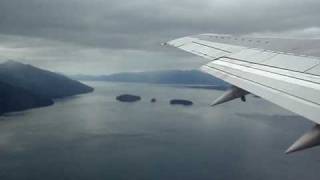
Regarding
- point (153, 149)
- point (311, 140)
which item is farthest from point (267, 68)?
point (153, 149)

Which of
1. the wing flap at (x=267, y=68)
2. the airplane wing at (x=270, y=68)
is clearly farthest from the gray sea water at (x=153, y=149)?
the wing flap at (x=267, y=68)

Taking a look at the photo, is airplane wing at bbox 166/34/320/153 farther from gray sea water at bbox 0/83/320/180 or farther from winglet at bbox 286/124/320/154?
gray sea water at bbox 0/83/320/180

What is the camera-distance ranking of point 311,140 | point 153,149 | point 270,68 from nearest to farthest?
point 311,140 → point 270,68 → point 153,149

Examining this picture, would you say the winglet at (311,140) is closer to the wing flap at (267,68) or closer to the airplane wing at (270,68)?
the airplane wing at (270,68)

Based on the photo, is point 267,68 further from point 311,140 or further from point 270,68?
point 311,140

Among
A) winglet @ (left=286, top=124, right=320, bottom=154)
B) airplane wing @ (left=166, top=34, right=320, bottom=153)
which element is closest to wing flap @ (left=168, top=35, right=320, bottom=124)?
airplane wing @ (left=166, top=34, right=320, bottom=153)

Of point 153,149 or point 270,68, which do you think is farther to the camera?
point 153,149

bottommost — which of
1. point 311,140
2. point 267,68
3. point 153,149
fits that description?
point 153,149
